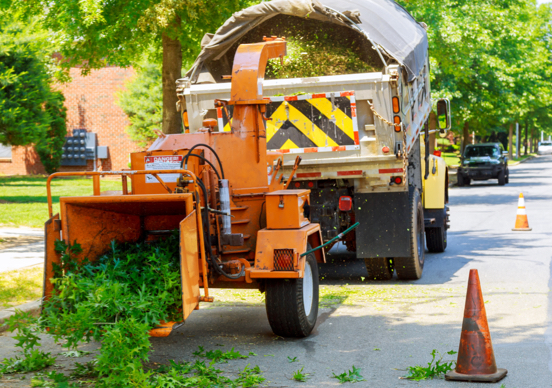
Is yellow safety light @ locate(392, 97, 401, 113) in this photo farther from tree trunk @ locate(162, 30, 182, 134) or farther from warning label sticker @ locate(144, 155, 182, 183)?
tree trunk @ locate(162, 30, 182, 134)

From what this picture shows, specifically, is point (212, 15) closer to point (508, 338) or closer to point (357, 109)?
point (357, 109)

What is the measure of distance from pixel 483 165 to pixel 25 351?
26.2 m

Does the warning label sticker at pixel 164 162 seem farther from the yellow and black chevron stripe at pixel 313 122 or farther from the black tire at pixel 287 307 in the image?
the yellow and black chevron stripe at pixel 313 122

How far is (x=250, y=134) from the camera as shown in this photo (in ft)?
21.1

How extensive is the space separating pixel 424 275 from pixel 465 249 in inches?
103

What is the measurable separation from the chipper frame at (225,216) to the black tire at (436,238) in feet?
15.8

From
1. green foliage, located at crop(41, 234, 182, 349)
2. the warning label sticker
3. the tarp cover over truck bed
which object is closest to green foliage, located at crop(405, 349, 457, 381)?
green foliage, located at crop(41, 234, 182, 349)

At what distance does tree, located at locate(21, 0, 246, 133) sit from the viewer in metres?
12.2

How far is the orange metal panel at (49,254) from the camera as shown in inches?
208

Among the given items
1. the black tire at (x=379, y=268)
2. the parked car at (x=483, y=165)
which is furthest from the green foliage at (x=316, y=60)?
the parked car at (x=483, y=165)

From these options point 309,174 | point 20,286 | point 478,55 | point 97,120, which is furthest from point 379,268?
point 97,120

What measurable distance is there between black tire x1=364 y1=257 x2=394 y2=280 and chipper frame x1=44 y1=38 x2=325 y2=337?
2.15m

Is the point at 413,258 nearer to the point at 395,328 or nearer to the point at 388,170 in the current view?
the point at 388,170

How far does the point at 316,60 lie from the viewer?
8820 millimetres
